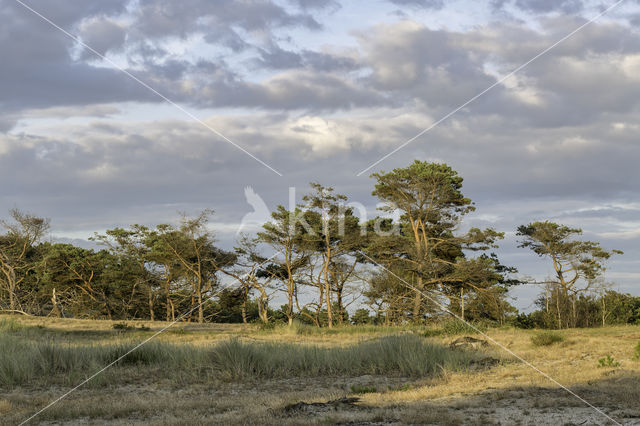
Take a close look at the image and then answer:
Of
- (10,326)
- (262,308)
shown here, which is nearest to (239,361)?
(10,326)

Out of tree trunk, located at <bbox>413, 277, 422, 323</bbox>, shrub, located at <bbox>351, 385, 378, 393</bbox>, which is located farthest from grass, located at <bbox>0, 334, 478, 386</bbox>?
tree trunk, located at <bbox>413, 277, 422, 323</bbox>

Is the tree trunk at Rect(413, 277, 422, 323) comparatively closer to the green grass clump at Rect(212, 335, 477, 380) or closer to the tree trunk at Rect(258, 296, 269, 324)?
the tree trunk at Rect(258, 296, 269, 324)

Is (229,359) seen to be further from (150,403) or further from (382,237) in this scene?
(382,237)

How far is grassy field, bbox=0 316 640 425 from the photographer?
7887mm

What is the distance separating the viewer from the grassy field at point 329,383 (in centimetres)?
789

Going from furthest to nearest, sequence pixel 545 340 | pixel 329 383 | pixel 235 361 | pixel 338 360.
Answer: pixel 545 340, pixel 338 360, pixel 235 361, pixel 329 383

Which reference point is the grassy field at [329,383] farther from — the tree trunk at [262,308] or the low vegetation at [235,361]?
the tree trunk at [262,308]

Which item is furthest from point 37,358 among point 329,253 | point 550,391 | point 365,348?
point 329,253

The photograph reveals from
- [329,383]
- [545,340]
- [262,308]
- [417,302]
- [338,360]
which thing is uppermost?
[417,302]

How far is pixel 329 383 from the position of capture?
1191cm

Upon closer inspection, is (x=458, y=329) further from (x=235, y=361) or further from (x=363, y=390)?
(x=363, y=390)

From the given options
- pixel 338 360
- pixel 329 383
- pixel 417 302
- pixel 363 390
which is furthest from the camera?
pixel 417 302

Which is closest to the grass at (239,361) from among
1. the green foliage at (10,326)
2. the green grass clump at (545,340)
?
the green grass clump at (545,340)

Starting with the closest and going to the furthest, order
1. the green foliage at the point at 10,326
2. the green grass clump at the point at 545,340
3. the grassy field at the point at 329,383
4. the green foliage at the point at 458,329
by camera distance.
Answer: the grassy field at the point at 329,383 < the green grass clump at the point at 545,340 < the green foliage at the point at 458,329 < the green foliage at the point at 10,326
